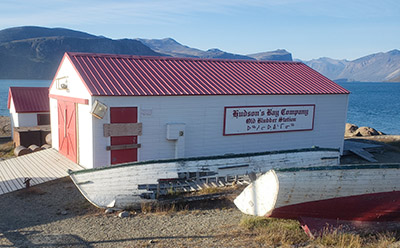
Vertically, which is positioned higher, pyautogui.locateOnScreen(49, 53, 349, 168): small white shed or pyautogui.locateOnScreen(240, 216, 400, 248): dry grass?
pyautogui.locateOnScreen(49, 53, 349, 168): small white shed

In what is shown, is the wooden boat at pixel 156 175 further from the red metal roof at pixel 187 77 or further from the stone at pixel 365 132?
the stone at pixel 365 132

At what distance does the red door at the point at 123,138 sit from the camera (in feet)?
40.5

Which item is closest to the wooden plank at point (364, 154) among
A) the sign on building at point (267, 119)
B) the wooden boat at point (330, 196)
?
the sign on building at point (267, 119)

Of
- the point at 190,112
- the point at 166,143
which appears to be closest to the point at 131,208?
the point at 166,143

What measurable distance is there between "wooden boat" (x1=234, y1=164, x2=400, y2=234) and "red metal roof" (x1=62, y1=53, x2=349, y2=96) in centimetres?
601

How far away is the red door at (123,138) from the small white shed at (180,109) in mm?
35

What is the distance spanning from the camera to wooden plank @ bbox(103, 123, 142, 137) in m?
12.3

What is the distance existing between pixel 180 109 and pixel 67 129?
497cm

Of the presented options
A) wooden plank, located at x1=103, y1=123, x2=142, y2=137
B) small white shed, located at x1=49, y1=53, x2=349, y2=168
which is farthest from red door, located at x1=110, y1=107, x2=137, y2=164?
wooden plank, located at x1=103, y1=123, x2=142, y2=137

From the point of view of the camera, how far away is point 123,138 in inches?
497

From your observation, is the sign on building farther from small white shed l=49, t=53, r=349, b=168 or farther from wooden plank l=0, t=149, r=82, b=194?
wooden plank l=0, t=149, r=82, b=194

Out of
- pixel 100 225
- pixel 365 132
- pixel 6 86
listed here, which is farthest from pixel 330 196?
pixel 6 86

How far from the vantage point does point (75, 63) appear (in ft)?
44.1

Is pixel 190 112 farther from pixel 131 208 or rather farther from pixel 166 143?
pixel 131 208
